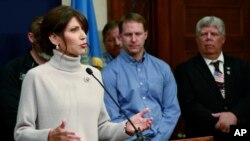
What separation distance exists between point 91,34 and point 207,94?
39.1 inches

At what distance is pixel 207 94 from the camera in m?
3.79

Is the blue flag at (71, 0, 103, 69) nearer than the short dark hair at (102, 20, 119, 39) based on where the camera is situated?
Yes

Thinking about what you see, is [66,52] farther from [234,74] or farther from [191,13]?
[191,13]

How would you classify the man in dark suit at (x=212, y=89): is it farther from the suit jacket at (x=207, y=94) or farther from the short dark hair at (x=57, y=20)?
the short dark hair at (x=57, y=20)

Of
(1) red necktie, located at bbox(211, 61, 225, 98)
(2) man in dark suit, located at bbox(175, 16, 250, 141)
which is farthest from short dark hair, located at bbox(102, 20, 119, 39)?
(1) red necktie, located at bbox(211, 61, 225, 98)

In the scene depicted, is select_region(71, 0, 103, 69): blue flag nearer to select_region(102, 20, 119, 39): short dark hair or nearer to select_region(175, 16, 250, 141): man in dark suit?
select_region(102, 20, 119, 39): short dark hair

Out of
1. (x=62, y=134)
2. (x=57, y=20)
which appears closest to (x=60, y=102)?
(x=62, y=134)

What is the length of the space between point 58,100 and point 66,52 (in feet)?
0.81

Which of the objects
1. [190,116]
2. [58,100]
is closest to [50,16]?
[58,100]

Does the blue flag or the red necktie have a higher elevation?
the blue flag

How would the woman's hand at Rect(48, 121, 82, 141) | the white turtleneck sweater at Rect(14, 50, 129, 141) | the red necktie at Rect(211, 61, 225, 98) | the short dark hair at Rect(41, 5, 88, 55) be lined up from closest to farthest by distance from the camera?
1. the woman's hand at Rect(48, 121, 82, 141)
2. the white turtleneck sweater at Rect(14, 50, 129, 141)
3. the short dark hair at Rect(41, 5, 88, 55)
4. the red necktie at Rect(211, 61, 225, 98)

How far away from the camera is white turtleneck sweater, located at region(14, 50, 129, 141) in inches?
86.2

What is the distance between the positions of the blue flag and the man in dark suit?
25.2 inches

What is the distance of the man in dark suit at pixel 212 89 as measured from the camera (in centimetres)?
369
